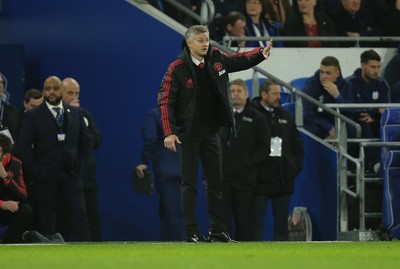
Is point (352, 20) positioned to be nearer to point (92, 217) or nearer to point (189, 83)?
point (92, 217)

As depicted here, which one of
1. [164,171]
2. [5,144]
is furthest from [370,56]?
[5,144]

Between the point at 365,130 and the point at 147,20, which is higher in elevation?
the point at 147,20

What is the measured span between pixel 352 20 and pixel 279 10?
46.5 inches

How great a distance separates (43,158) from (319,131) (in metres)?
4.05

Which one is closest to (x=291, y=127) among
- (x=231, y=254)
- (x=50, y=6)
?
(x=50, y=6)

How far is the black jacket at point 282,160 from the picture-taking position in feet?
48.5

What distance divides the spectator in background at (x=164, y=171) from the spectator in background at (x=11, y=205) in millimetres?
2558

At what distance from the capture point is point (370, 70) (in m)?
16.1

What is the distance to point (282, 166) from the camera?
1489 cm

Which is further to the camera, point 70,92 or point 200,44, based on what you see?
point 70,92

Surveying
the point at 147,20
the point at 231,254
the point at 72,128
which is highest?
the point at 147,20

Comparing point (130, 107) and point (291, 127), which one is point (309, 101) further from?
point (130, 107)

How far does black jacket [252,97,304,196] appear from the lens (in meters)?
14.8

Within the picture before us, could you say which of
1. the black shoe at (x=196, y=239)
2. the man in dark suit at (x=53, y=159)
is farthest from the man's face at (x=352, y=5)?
the black shoe at (x=196, y=239)
